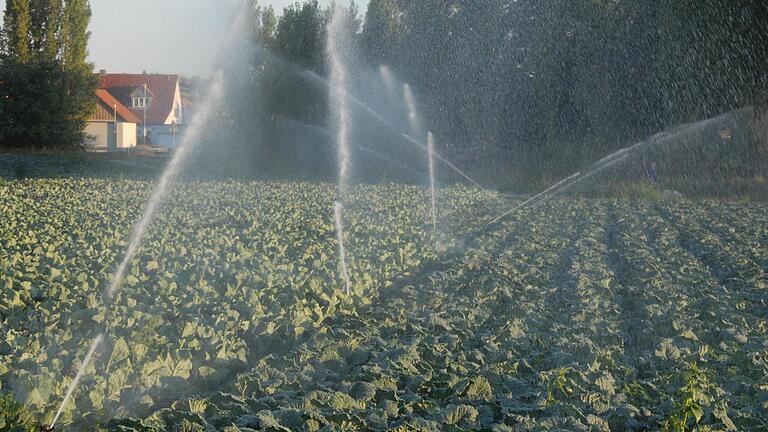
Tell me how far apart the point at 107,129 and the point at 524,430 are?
5139cm

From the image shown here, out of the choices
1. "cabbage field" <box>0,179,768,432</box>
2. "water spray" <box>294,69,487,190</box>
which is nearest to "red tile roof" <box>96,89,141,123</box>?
"water spray" <box>294,69,487,190</box>

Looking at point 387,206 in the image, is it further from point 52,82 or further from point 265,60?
point 52,82

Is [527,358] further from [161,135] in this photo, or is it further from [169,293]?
[161,135]

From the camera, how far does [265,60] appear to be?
39438 mm

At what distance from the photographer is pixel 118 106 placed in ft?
173

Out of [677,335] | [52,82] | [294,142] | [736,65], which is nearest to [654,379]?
[677,335]

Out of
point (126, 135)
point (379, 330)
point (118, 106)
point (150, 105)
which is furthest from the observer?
point (150, 105)

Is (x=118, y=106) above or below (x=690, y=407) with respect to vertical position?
above

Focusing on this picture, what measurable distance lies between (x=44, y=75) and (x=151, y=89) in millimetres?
12940

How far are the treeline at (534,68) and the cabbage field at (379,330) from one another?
15.7 m

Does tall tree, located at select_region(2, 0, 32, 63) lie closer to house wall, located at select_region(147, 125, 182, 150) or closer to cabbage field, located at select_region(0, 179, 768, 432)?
house wall, located at select_region(147, 125, 182, 150)

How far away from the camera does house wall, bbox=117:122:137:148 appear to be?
170ft

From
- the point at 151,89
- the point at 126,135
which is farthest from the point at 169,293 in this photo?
the point at 126,135

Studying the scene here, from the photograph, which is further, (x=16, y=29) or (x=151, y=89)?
(x=151, y=89)
